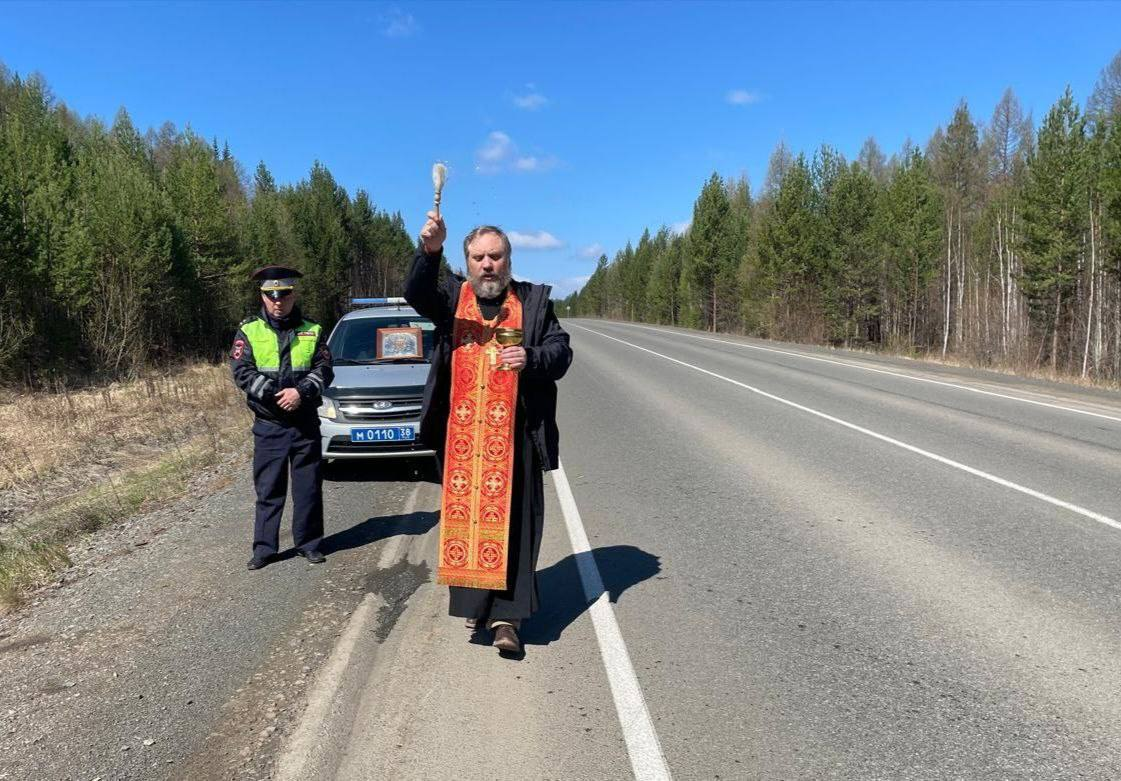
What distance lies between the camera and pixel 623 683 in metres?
3.20

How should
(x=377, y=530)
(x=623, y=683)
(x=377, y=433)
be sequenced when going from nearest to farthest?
(x=623, y=683), (x=377, y=530), (x=377, y=433)

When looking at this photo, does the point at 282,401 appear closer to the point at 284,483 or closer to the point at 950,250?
the point at 284,483

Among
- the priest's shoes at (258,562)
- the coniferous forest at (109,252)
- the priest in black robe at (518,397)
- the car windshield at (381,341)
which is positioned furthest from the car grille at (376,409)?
the coniferous forest at (109,252)

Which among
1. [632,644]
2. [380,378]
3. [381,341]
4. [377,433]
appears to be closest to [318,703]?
[632,644]

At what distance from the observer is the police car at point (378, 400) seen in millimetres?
6992

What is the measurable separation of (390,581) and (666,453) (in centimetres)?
461

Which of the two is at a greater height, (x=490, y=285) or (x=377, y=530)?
(x=490, y=285)

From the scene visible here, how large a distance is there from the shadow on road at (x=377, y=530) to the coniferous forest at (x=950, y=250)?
906 inches

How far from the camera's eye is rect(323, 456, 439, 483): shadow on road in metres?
7.52

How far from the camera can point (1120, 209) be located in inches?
944

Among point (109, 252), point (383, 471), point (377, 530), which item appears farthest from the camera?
point (109, 252)

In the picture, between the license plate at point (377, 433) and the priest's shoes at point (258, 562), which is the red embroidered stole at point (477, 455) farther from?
the license plate at point (377, 433)

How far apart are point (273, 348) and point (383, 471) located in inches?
132

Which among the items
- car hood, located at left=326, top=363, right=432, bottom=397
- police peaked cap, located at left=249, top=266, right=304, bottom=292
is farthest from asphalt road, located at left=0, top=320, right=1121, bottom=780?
police peaked cap, located at left=249, top=266, right=304, bottom=292
